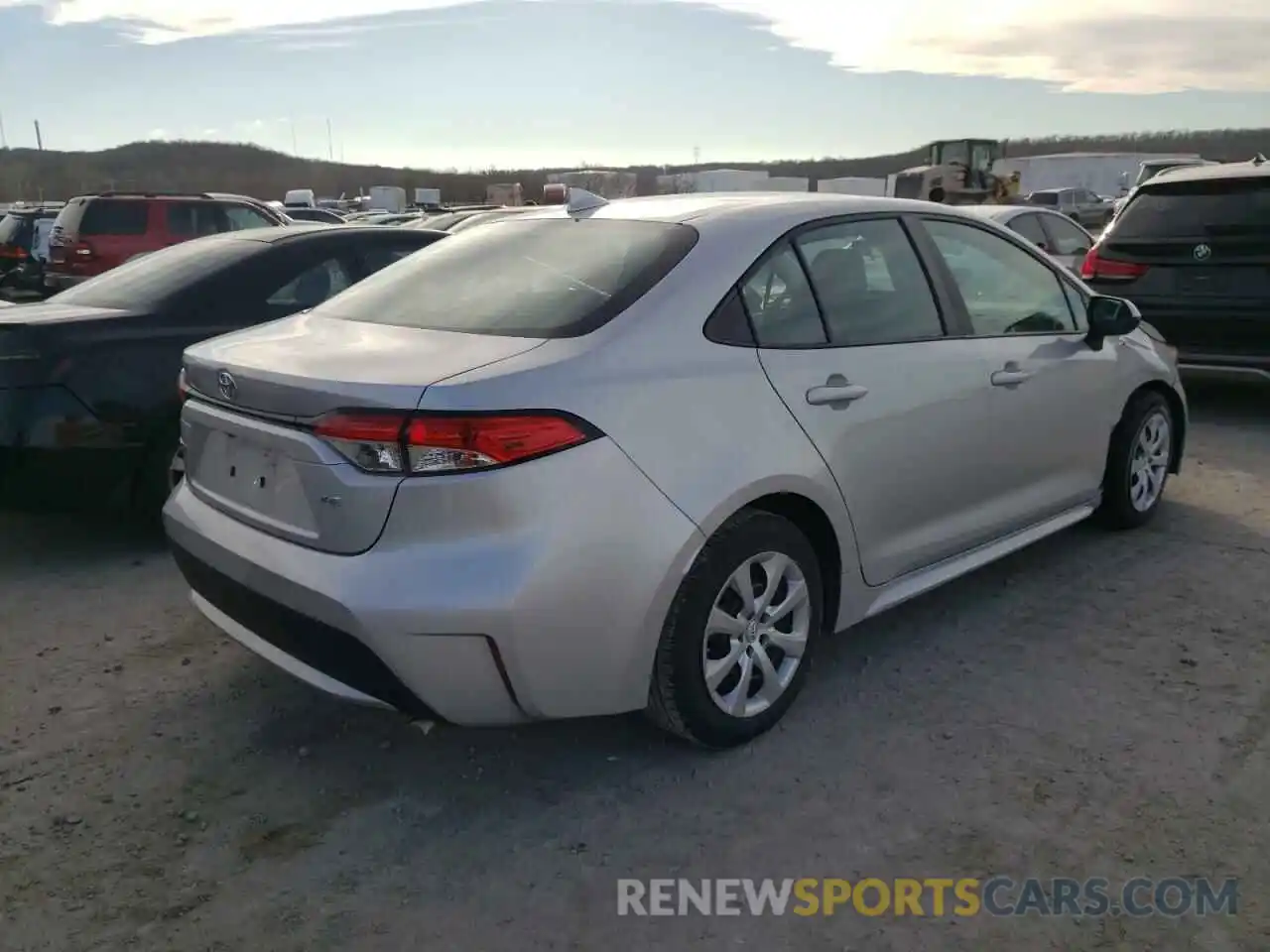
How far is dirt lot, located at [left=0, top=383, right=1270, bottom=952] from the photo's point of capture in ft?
8.30

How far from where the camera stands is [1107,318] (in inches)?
180

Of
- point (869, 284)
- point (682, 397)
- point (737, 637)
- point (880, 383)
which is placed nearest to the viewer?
point (682, 397)

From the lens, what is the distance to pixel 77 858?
2.77 m

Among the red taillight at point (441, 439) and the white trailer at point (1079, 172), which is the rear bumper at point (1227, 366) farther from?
the white trailer at point (1079, 172)

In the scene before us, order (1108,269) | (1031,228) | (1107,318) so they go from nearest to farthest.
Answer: (1107,318), (1108,269), (1031,228)

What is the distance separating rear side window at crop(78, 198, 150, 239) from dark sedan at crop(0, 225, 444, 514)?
8.71 m

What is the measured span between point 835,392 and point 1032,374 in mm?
1295

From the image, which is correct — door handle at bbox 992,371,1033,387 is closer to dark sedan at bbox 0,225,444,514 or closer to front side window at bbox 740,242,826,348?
front side window at bbox 740,242,826,348

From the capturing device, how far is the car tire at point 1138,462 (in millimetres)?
4961

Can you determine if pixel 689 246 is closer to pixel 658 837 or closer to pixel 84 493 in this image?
pixel 658 837

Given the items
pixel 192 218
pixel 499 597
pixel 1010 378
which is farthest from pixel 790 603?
pixel 192 218

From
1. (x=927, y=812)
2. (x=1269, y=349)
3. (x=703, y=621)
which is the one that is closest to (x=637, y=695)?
(x=703, y=621)

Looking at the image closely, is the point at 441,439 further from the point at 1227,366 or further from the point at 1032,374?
the point at 1227,366

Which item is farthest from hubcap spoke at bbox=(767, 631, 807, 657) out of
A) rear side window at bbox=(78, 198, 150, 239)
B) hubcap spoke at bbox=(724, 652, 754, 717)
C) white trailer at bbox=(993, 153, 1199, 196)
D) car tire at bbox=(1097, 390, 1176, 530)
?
white trailer at bbox=(993, 153, 1199, 196)
